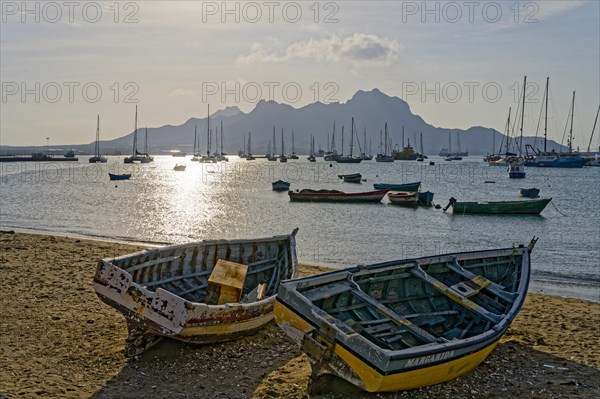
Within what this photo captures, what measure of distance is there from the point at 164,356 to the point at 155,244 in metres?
19.0

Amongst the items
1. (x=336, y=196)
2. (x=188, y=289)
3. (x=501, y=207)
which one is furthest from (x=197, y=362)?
(x=336, y=196)

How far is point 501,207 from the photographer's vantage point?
145 feet

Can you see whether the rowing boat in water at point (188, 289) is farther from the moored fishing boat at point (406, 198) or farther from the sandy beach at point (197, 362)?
the moored fishing boat at point (406, 198)

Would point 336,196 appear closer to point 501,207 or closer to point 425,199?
point 425,199

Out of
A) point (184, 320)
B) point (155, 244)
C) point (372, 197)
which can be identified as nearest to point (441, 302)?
point (184, 320)

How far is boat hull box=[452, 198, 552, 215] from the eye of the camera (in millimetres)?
44312

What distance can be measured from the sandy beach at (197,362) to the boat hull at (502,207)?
3060cm

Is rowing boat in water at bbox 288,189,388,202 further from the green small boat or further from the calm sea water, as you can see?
the green small boat

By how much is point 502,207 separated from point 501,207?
10 cm

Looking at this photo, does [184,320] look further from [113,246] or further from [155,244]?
[155,244]

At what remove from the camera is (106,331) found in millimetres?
11969

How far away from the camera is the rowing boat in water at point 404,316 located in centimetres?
808

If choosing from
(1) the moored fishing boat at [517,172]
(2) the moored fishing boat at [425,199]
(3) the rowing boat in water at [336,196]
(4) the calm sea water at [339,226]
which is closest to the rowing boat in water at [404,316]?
(4) the calm sea water at [339,226]

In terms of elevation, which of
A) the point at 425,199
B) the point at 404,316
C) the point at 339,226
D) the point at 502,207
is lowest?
the point at 339,226
